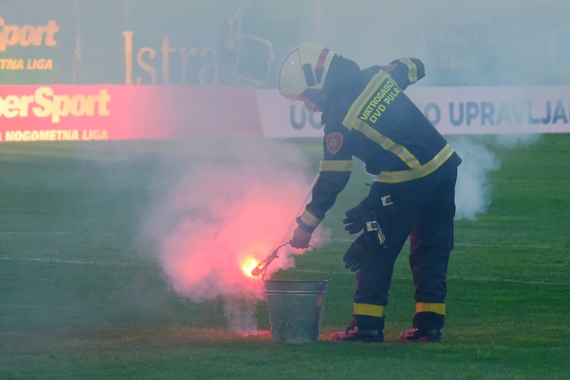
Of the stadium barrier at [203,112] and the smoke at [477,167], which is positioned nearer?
the smoke at [477,167]

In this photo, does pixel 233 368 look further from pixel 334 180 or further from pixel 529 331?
pixel 529 331

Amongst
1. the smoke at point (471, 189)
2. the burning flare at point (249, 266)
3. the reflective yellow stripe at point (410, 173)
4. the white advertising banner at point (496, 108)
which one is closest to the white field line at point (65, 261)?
the burning flare at point (249, 266)

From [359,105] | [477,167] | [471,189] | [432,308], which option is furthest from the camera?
[477,167]

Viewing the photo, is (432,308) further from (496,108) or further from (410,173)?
(496,108)

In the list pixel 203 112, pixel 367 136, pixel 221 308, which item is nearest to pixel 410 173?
pixel 367 136

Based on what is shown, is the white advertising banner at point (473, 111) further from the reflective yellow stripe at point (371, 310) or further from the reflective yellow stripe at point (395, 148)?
the reflective yellow stripe at point (371, 310)

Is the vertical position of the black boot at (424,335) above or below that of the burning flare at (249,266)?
below

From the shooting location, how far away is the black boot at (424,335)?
25.3ft

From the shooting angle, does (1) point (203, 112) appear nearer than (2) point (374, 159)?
No

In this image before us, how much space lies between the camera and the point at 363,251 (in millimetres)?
7605

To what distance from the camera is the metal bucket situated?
7410 millimetres

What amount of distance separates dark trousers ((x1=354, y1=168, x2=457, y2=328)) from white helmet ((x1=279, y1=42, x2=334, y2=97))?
79 cm

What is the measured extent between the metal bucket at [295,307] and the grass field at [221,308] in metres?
0.14

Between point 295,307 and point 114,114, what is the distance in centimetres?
1902
